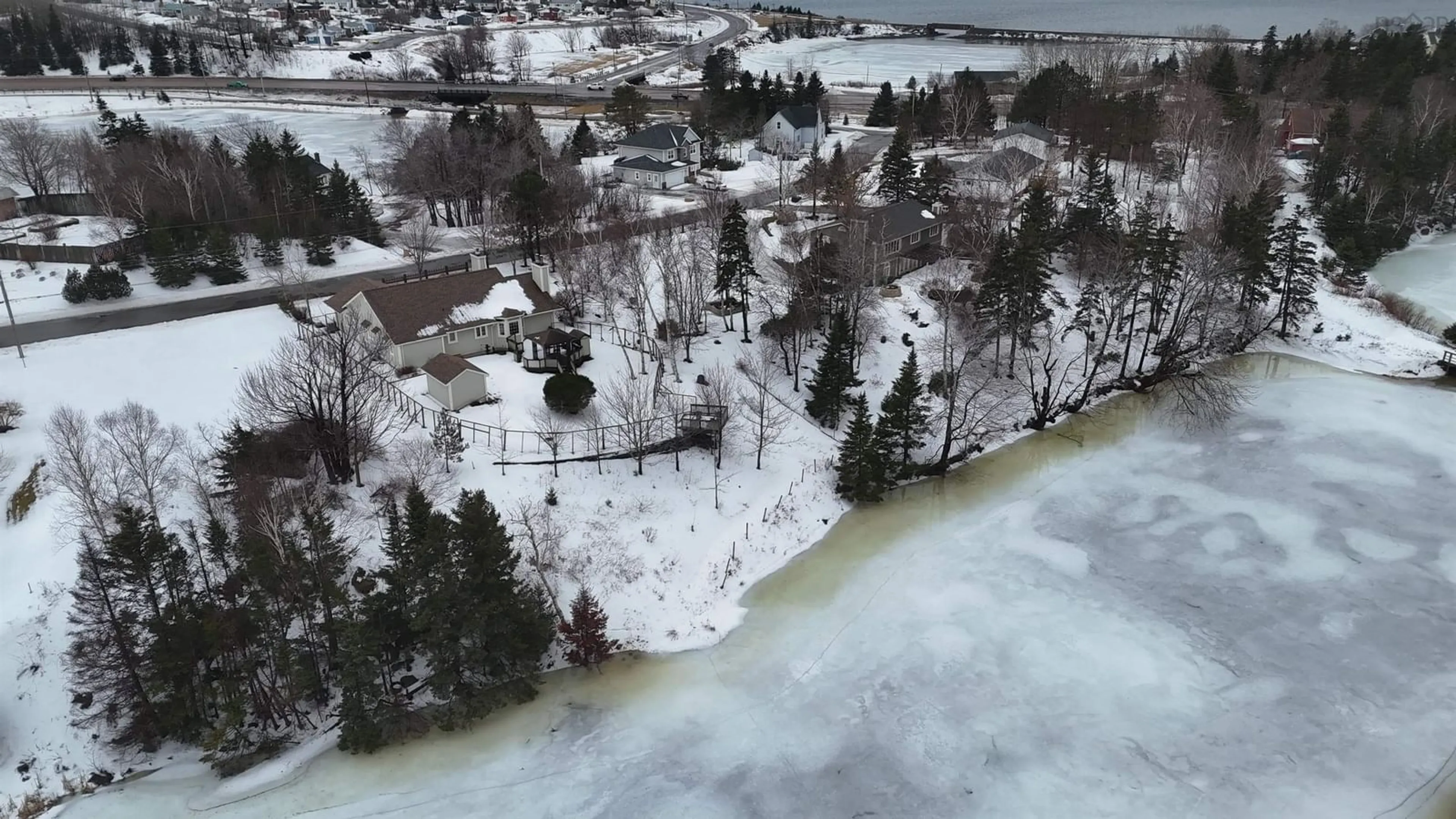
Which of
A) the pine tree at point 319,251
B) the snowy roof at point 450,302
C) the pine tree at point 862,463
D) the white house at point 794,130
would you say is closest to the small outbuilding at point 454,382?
the snowy roof at point 450,302

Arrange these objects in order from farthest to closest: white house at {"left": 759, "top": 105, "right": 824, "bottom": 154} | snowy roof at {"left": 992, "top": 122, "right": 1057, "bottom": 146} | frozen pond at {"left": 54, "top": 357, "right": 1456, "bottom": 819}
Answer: white house at {"left": 759, "top": 105, "right": 824, "bottom": 154}
snowy roof at {"left": 992, "top": 122, "right": 1057, "bottom": 146}
frozen pond at {"left": 54, "top": 357, "right": 1456, "bottom": 819}

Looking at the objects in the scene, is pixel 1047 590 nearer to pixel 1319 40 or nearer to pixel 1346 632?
pixel 1346 632

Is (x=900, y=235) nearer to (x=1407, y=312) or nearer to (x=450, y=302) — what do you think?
(x=450, y=302)

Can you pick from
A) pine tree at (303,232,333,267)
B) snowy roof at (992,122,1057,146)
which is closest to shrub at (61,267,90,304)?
pine tree at (303,232,333,267)

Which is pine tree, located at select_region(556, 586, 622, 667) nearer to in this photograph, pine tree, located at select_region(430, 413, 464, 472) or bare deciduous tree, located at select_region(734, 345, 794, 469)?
pine tree, located at select_region(430, 413, 464, 472)

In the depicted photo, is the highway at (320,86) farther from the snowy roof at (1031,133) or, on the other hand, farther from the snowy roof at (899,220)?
the snowy roof at (899,220)
